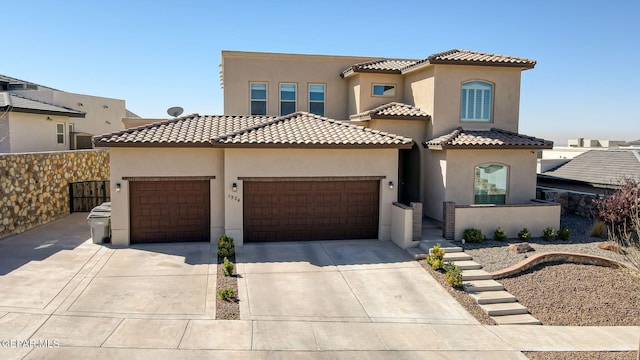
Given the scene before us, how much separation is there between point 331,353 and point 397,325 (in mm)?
2195

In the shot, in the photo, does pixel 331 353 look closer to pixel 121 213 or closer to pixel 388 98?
pixel 121 213

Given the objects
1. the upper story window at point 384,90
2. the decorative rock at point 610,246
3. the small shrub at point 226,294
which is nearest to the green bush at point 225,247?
the small shrub at point 226,294

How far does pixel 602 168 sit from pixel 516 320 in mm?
15739

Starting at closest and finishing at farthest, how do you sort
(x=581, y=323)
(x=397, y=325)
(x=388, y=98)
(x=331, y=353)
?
1. (x=331, y=353)
2. (x=397, y=325)
3. (x=581, y=323)
4. (x=388, y=98)

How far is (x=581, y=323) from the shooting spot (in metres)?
12.4

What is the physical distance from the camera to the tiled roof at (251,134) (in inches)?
646

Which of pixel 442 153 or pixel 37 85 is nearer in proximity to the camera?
pixel 442 153

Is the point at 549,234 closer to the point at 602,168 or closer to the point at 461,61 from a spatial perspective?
the point at 461,61

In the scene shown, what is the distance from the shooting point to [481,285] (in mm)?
13820

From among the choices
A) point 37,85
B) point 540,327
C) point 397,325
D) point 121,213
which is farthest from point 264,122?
point 37,85

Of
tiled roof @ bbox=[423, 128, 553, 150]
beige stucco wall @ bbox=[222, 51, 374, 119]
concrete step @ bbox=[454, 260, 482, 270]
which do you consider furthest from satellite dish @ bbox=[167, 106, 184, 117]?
concrete step @ bbox=[454, 260, 482, 270]

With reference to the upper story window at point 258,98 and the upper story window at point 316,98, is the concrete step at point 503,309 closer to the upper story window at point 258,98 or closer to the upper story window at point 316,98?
the upper story window at point 316,98

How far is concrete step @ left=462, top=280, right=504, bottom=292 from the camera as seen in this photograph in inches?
537

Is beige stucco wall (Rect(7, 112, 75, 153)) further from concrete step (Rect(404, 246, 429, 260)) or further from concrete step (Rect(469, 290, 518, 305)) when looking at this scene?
concrete step (Rect(469, 290, 518, 305))
